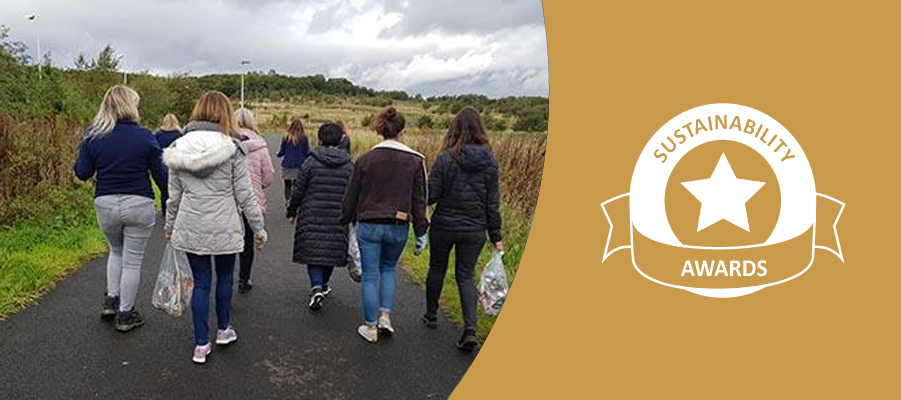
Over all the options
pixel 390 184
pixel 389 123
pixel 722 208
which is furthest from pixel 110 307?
pixel 722 208

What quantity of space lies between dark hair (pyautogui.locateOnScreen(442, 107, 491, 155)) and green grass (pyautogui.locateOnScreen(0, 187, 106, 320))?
3.34 meters

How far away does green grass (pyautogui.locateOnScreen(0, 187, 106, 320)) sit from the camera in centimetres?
516

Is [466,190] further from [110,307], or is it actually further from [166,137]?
[166,137]

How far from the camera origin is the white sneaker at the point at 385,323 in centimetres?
472

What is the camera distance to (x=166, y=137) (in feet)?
18.9

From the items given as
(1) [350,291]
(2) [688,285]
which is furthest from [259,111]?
(2) [688,285]

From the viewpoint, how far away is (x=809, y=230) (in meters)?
2.94

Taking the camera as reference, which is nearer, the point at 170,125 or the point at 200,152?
the point at 200,152

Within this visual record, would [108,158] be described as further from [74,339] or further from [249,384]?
[249,384]

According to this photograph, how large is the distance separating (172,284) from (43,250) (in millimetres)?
2947

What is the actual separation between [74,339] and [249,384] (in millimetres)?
1377

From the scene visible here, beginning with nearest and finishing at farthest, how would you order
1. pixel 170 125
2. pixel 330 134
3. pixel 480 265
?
pixel 330 134
pixel 170 125
pixel 480 265

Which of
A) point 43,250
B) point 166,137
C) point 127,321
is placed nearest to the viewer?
point 127,321

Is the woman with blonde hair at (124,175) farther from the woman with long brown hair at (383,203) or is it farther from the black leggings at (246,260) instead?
the woman with long brown hair at (383,203)
